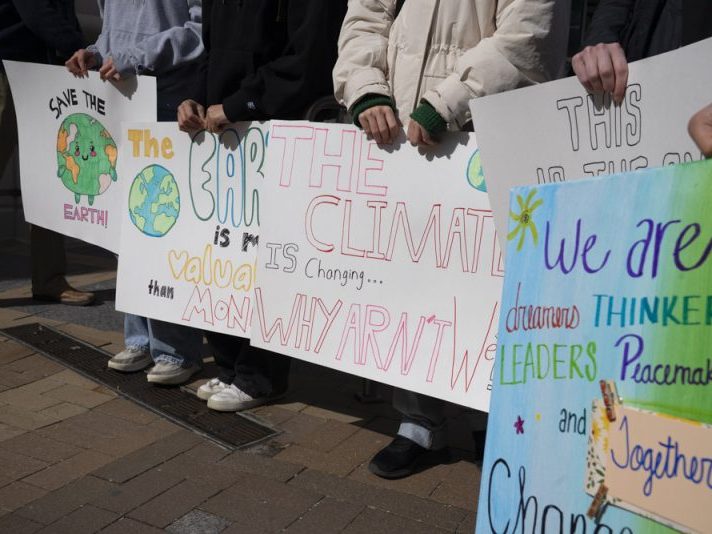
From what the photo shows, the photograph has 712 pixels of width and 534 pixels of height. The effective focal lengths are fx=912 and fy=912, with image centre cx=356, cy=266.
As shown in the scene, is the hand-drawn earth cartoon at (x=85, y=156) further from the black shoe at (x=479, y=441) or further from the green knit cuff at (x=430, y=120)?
the black shoe at (x=479, y=441)

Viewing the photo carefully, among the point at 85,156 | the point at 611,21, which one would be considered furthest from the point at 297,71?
the point at 85,156

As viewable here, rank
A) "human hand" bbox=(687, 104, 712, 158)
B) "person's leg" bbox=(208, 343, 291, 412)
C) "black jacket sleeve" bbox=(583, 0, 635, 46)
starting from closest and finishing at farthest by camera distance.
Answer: "human hand" bbox=(687, 104, 712, 158) → "black jacket sleeve" bbox=(583, 0, 635, 46) → "person's leg" bbox=(208, 343, 291, 412)

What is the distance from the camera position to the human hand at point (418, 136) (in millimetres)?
2941

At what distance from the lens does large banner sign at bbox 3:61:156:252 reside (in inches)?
166

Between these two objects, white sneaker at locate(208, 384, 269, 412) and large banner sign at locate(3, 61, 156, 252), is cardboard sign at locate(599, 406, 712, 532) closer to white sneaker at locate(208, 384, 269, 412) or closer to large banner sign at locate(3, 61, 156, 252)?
white sneaker at locate(208, 384, 269, 412)

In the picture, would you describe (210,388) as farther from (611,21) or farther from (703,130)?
(703,130)

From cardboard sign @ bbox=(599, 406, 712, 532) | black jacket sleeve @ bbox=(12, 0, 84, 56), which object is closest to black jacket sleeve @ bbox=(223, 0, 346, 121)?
black jacket sleeve @ bbox=(12, 0, 84, 56)

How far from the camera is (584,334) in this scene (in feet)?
6.10

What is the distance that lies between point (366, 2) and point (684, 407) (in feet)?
6.88

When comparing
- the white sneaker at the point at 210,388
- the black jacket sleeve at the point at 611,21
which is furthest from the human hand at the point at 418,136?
the white sneaker at the point at 210,388

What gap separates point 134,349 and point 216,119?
134cm

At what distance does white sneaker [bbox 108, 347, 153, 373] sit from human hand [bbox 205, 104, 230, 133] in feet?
4.16

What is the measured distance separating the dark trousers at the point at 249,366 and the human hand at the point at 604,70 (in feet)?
6.83

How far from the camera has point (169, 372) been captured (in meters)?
4.18
